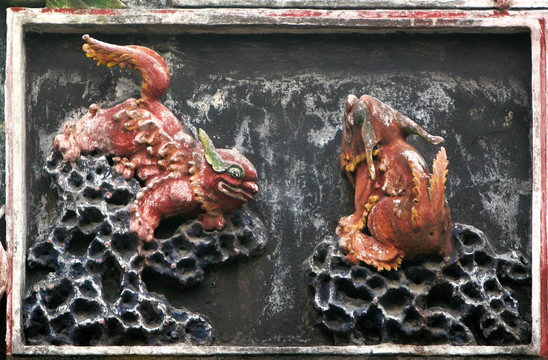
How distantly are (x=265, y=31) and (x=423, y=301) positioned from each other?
1.29 metres

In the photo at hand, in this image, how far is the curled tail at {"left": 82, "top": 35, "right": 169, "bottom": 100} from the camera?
221 inches

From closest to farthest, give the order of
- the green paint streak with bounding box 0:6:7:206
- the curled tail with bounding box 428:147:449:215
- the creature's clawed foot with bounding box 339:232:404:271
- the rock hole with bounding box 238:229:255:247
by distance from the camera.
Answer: the curled tail with bounding box 428:147:449:215 < the creature's clawed foot with bounding box 339:232:404:271 < the rock hole with bounding box 238:229:255:247 < the green paint streak with bounding box 0:6:7:206

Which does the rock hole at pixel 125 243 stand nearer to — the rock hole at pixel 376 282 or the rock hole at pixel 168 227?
the rock hole at pixel 168 227

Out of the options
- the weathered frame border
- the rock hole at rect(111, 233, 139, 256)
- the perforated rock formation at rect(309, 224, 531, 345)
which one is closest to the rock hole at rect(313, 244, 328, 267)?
the perforated rock formation at rect(309, 224, 531, 345)

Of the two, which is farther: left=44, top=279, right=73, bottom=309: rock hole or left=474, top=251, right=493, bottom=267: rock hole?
left=474, top=251, right=493, bottom=267: rock hole

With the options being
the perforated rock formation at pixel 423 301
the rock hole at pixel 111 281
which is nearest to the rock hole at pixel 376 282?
the perforated rock formation at pixel 423 301

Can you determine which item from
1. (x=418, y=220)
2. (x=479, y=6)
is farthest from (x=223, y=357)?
(x=479, y=6)

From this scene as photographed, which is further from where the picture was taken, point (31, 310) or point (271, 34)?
point (271, 34)

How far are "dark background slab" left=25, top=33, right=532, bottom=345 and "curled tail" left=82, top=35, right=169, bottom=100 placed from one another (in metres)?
0.16

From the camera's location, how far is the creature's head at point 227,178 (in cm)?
555

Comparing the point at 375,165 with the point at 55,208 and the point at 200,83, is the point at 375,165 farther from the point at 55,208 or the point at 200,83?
the point at 55,208

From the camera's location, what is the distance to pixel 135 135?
5.64 m

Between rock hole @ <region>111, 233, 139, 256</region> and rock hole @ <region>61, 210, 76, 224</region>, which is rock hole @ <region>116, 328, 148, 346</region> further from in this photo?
rock hole @ <region>61, 210, 76, 224</region>

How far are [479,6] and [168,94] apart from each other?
52.8 inches
